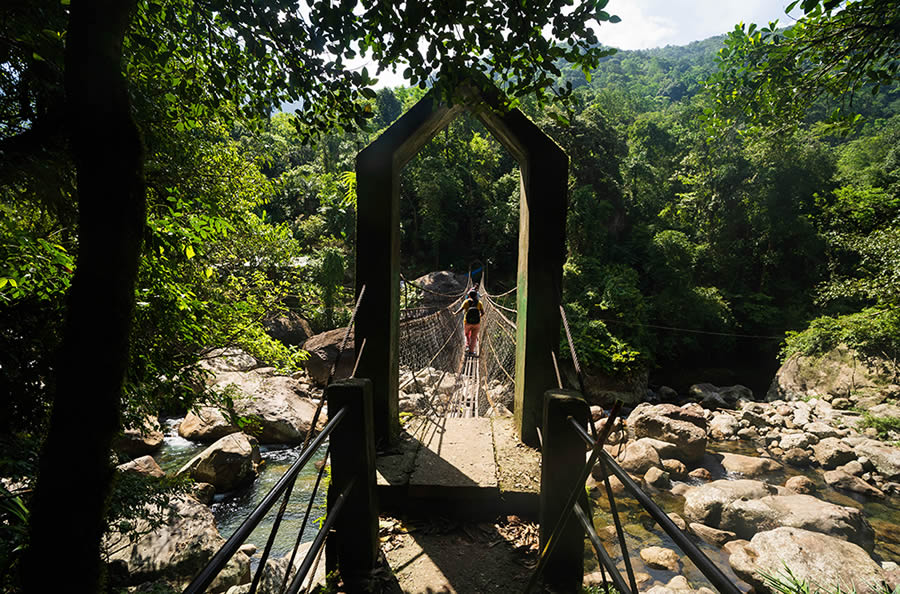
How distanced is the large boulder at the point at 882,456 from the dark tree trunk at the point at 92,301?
Result: 8.89 meters

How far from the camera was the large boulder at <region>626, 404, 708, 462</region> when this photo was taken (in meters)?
6.42

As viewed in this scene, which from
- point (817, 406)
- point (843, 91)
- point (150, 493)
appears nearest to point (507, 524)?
point (150, 493)

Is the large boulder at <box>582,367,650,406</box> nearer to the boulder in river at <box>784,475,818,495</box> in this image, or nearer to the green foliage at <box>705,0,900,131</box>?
the boulder in river at <box>784,475,818,495</box>

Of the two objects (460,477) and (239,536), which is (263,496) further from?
(239,536)

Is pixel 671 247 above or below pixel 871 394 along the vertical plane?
above

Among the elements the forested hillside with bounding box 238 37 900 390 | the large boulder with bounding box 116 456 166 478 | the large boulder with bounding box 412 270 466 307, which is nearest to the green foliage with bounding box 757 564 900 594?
the large boulder with bounding box 116 456 166 478

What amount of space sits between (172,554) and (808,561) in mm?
5038

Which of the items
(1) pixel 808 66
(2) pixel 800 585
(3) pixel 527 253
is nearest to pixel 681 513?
(2) pixel 800 585

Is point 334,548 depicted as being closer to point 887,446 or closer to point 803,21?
point 803,21

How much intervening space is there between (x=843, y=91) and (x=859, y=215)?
14.7 meters

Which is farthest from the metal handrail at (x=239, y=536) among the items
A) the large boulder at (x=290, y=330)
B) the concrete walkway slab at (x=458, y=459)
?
the large boulder at (x=290, y=330)

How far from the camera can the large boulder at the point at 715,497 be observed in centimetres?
457

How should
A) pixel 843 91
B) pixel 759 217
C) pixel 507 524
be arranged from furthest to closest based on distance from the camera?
pixel 759 217
pixel 843 91
pixel 507 524

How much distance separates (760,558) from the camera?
357cm
